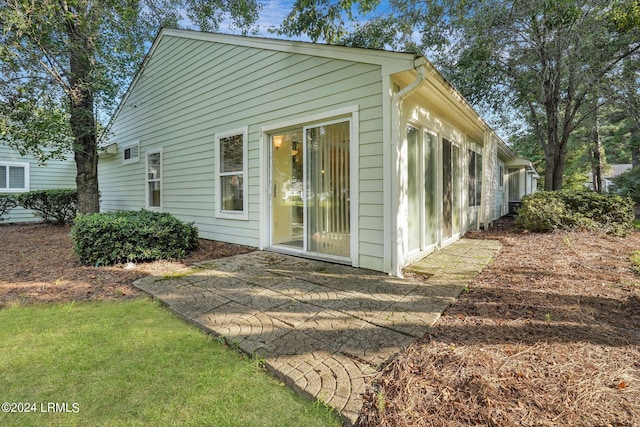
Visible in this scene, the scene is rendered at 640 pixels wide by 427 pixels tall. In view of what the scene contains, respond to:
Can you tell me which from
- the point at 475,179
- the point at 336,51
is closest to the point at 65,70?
the point at 336,51

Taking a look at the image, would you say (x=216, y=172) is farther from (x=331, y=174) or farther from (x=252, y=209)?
(x=331, y=174)

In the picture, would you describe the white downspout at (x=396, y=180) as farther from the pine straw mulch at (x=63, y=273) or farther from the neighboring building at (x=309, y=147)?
the pine straw mulch at (x=63, y=273)

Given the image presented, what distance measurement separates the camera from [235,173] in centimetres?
596

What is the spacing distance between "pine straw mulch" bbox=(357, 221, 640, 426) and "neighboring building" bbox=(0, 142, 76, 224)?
1325cm

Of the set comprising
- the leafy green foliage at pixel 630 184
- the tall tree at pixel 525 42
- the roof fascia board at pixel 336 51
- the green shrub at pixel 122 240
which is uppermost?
the tall tree at pixel 525 42

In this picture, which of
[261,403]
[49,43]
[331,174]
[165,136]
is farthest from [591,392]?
[49,43]

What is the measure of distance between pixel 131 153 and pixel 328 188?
290 inches

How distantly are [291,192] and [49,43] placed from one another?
5.69 metres

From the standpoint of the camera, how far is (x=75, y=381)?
1.89 m

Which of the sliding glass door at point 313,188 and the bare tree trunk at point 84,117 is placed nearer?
the sliding glass door at point 313,188

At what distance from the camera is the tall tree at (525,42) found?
720 centimetres

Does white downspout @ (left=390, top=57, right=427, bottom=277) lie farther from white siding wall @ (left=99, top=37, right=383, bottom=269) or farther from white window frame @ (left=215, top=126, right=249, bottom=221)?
white window frame @ (left=215, top=126, right=249, bottom=221)

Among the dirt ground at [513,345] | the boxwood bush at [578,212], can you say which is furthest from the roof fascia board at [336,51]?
the boxwood bush at [578,212]

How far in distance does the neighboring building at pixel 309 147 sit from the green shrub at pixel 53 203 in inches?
131
